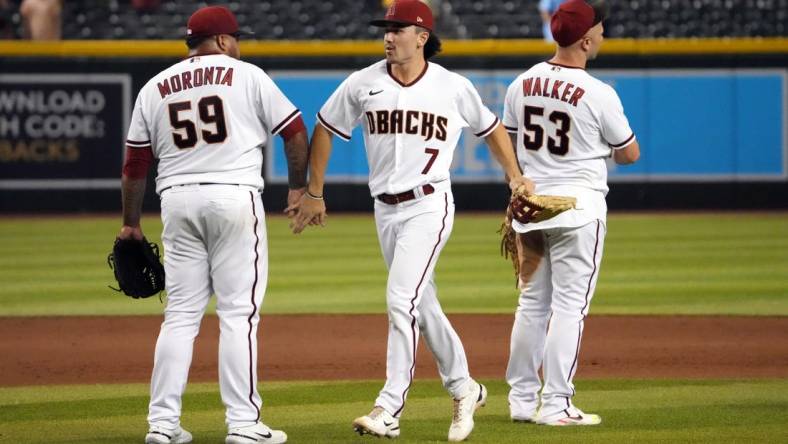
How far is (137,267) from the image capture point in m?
5.94

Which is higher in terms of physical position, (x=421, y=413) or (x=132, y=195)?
(x=132, y=195)

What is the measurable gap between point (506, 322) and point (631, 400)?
3142 mm

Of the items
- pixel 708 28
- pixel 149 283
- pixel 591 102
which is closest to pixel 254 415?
pixel 149 283

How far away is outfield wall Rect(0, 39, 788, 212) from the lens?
17.9 meters

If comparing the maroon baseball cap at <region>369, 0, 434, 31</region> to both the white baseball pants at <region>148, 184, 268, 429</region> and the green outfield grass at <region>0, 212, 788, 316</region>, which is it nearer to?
the white baseball pants at <region>148, 184, 268, 429</region>

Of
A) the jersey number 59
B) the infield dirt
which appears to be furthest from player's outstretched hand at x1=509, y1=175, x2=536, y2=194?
the infield dirt

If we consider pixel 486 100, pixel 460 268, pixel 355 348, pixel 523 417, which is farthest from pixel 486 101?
pixel 523 417

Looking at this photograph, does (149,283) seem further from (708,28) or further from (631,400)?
(708,28)

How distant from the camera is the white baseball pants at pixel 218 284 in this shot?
5.43 metres

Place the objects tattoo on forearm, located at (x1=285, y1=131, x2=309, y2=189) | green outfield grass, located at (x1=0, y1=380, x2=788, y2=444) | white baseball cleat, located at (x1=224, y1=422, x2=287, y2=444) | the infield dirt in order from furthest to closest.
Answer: the infield dirt
green outfield grass, located at (x1=0, y1=380, x2=788, y2=444)
tattoo on forearm, located at (x1=285, y1=131, x2=309, y2=189)
white baseball cleat, located at (x1=224, y1=422, x2=287, y2=444)

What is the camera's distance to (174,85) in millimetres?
5480

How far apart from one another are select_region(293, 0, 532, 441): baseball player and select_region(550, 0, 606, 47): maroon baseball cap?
18.9 inches

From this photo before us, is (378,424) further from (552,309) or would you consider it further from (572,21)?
(572,21)

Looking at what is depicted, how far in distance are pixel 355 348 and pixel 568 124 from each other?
315 cm
